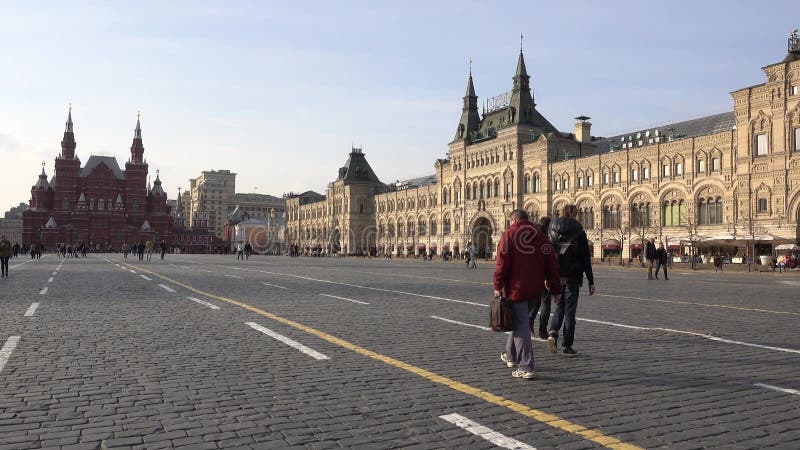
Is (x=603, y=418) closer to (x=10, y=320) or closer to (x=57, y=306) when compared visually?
(x=10, y=320)

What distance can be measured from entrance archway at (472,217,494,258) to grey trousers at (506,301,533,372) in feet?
226

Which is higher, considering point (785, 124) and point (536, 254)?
point (785, 124)

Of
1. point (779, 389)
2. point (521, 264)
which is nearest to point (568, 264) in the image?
point (521, 264)

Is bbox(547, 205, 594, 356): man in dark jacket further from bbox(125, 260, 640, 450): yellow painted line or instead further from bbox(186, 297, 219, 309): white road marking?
A: bbox(186, 297, 219, 309): white road marking

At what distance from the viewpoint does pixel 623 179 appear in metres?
57.5

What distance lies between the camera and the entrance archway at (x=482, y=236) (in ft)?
250

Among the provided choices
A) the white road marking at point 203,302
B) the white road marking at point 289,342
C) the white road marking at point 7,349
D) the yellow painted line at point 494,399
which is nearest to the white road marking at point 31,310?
the white road marking at point 7,349

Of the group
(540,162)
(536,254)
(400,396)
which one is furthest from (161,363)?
(540,162)

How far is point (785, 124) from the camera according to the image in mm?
43625

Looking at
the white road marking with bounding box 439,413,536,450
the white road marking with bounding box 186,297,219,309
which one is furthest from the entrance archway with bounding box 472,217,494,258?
the white road marking with bounding box 439,413,536,450

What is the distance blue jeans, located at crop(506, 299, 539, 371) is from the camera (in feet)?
21.3

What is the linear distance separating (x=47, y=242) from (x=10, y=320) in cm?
12376

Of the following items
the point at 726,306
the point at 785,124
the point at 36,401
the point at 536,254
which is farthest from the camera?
the point at 785,124

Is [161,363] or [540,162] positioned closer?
[161,363]
